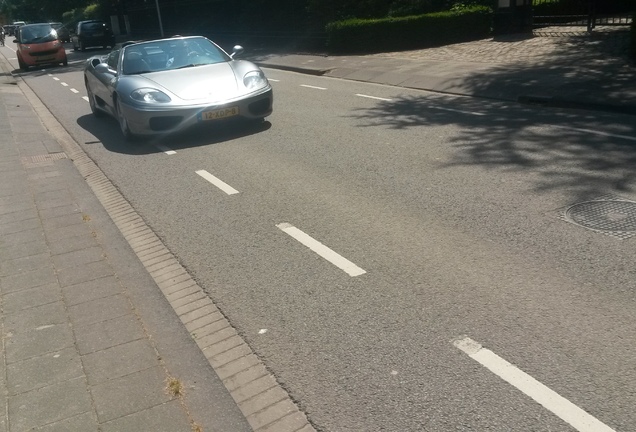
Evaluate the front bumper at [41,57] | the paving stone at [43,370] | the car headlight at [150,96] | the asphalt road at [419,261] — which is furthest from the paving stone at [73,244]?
the front bumper at [41,57]

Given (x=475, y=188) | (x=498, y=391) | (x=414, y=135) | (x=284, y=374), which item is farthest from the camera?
(x=414, y=135)

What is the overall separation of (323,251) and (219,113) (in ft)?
17.3

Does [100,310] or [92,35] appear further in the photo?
[92,35]

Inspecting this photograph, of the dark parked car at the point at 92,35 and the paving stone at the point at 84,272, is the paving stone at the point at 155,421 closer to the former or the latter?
the paving stone at the point at 84,272

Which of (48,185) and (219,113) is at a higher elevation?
(219,113)

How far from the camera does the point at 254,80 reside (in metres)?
11.5

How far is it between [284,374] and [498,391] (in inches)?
46.4

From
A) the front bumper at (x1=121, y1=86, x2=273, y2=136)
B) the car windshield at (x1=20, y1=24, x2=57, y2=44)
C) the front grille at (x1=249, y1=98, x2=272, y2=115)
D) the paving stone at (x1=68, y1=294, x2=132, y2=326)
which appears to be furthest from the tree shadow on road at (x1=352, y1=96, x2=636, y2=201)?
the car windshield at (x1=20, y1=24, x2=57, y2=44)

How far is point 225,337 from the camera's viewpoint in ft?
15.6

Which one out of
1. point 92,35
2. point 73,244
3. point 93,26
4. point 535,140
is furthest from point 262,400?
point 93,26

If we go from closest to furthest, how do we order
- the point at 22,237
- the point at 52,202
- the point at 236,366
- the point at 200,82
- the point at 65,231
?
the point at 236,366, the point at 22,237, the point at 65,231, the point at 52,202, the point at 200,82

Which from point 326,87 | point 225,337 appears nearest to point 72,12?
point 326,87

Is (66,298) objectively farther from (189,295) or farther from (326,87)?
(326,87)

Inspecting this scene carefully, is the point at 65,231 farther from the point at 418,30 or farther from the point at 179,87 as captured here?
the point at 418,30
